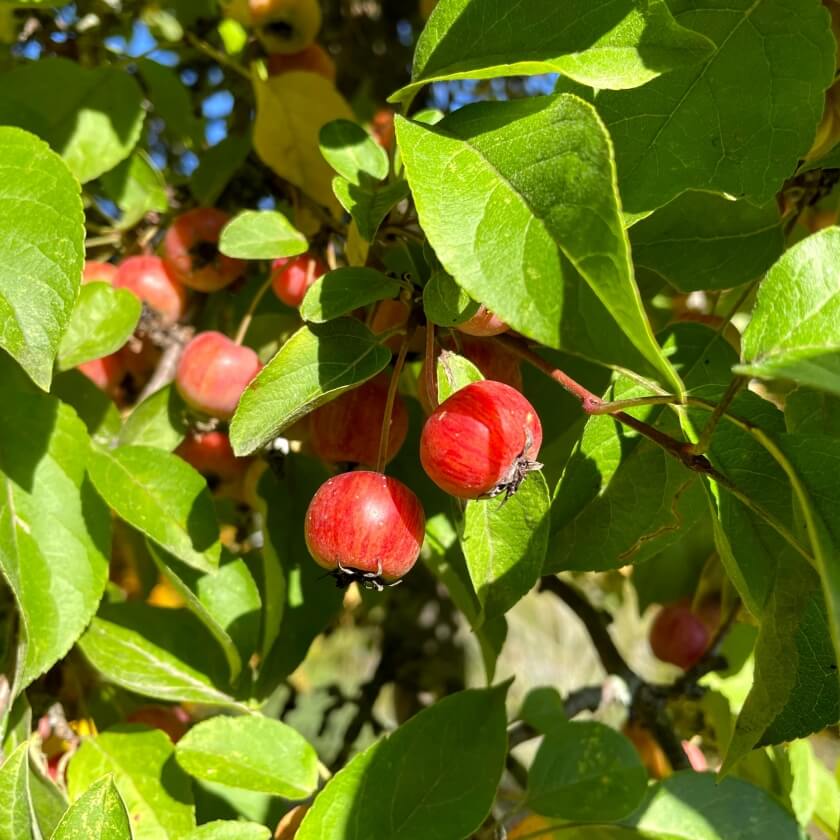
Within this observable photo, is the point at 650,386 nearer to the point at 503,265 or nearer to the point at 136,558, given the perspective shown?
the point at 503,265

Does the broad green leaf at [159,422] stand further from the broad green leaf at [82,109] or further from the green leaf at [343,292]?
Answer: the green leaf at [343,292]

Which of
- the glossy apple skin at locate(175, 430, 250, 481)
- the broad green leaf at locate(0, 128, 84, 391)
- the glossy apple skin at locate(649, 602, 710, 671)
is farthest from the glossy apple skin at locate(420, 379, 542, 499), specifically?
the glossy apple skin at locate(649, 602, 710, 671)

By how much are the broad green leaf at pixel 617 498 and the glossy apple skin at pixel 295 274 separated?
1.43 ft

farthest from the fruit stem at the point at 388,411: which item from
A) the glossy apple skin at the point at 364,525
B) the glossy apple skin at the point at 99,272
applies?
the glossy apple skin at the point at 99,272

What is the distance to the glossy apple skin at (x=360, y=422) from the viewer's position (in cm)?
90

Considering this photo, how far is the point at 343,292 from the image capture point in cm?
80

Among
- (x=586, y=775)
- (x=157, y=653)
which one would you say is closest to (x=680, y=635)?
(x=586, y=775)

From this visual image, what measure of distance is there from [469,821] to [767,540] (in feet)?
1.40

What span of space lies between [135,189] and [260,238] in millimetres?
513

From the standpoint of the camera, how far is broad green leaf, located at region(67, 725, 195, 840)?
1005 mm

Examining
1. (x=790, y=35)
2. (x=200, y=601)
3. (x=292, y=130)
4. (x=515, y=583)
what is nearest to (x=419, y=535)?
(x=515, y=583)

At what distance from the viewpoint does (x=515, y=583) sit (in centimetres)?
75

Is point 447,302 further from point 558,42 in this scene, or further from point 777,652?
point 777,652

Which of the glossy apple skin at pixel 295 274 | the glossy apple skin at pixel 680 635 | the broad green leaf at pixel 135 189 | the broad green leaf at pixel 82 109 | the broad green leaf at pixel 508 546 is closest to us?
the broad green leaf at pixel 508 546
